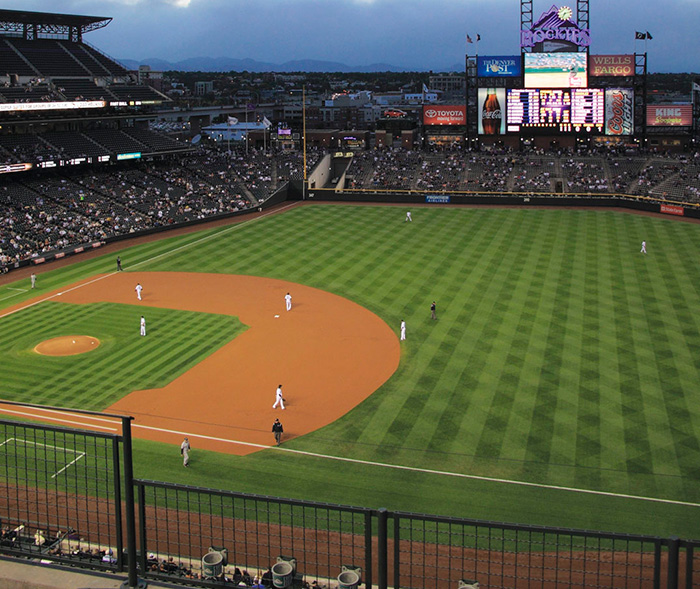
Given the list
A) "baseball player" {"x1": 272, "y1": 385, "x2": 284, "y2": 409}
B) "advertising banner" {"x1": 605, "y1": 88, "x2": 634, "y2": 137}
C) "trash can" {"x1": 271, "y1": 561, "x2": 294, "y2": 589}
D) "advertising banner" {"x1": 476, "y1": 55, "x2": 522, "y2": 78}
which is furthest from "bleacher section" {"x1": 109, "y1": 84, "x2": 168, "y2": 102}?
"trash can" {"x1": 271, "y1": 561, "x2": 294, "y2": 589}

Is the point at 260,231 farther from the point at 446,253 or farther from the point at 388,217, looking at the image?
the point at 446,253

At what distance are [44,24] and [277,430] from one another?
64336 millimetres

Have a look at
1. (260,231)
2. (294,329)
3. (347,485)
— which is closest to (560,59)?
(260,231)

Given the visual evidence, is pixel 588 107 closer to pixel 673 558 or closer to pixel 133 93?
pixel 133 93

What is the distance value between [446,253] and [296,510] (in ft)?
111

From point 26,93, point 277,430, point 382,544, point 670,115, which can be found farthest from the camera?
point 670,115

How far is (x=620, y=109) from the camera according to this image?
77.1m

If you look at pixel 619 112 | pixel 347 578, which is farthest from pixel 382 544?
pixel 619 112

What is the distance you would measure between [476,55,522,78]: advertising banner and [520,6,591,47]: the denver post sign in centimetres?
235

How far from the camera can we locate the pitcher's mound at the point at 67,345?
33.2m

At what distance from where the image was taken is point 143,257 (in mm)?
52312

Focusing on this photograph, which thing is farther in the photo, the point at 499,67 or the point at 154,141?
the point at 499,67

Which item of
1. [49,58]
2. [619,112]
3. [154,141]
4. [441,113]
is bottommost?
[154,141]

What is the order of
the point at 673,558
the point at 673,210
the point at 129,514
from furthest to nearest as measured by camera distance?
the point at 673,210 < the point at 129,514 < the point at 673,558
